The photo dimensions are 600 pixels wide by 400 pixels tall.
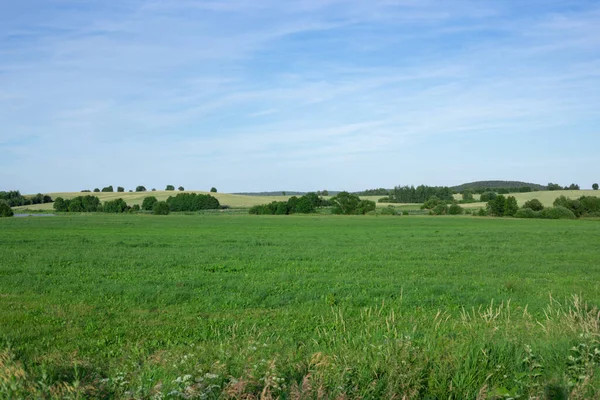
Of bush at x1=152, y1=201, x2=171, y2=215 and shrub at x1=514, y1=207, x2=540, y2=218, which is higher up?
bush at x1=152, y1=201, x2=171, y2=215

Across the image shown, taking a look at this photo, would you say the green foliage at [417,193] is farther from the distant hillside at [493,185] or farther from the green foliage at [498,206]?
the green foliage at [498,206]

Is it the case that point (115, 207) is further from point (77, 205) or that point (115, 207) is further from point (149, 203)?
point (77, 205)

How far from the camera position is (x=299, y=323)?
36.4 ft

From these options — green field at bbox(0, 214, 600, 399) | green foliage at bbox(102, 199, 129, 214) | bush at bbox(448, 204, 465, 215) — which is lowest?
green field at bbox(0, 214, 600, 399)

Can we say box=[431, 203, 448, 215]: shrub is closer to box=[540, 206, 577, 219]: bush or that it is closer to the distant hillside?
box=[540, 206, 577, 219]: bush

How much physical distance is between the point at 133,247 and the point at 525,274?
775 inches

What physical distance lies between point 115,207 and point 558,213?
81.4 m

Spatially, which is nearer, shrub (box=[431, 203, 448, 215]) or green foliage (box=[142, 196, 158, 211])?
shrub (box=[431, 203, 448, 215])

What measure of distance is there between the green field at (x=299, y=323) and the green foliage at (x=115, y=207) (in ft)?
273

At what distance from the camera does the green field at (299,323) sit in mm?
5980

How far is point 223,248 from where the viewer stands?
2811 centimetres

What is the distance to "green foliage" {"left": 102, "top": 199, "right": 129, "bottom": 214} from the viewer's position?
10725 cm

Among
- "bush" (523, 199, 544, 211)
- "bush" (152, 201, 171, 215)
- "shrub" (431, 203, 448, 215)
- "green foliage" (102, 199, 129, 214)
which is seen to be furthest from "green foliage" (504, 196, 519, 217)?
"green foliage" (102, 199, 129, 214)

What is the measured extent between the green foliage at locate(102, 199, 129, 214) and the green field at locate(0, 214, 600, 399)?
8315 cm
